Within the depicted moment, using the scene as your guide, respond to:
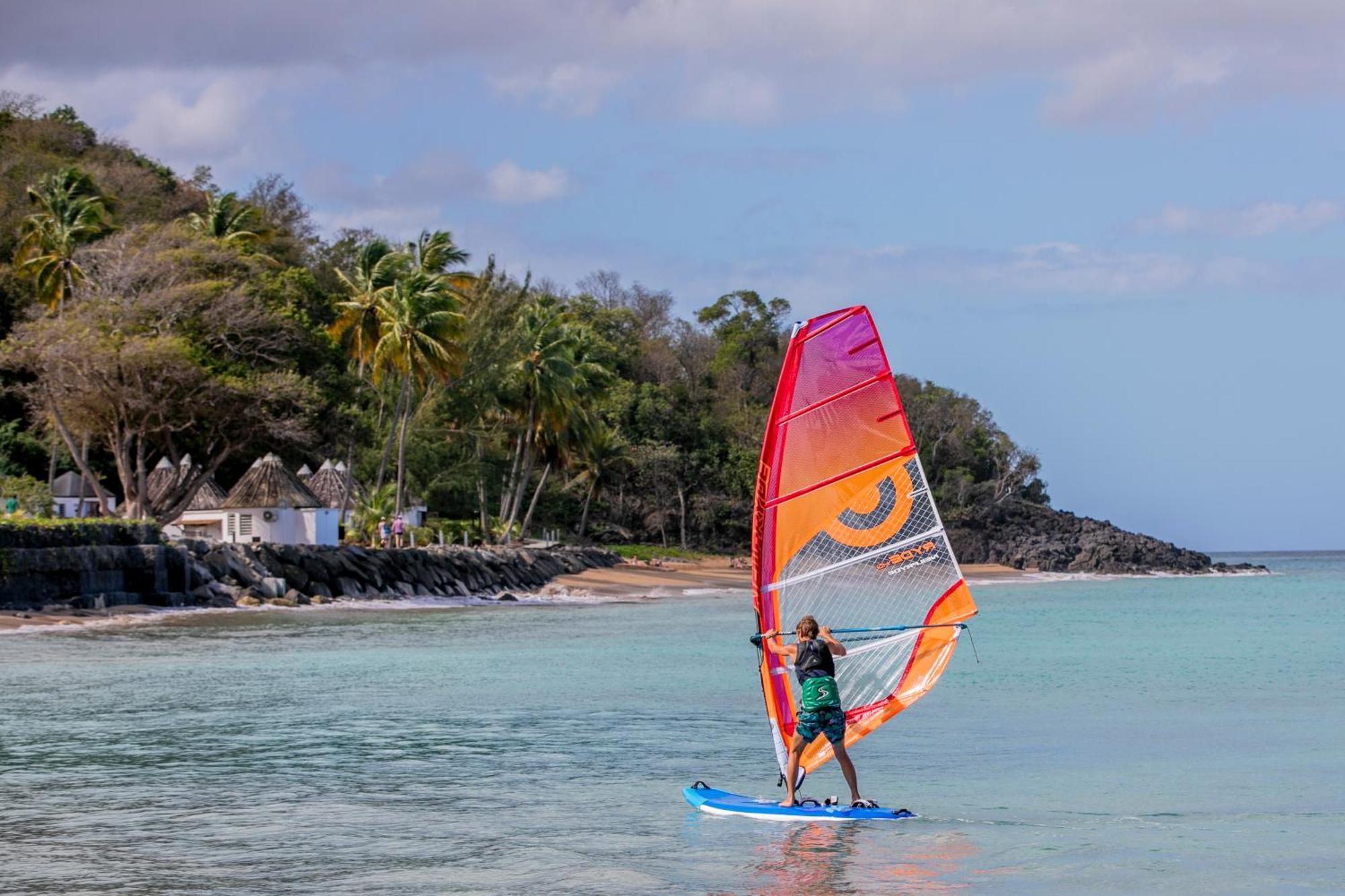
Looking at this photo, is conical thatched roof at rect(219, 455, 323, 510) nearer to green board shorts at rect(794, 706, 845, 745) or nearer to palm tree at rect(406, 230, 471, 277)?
palm tree at rect(406, 230, 471, 277)

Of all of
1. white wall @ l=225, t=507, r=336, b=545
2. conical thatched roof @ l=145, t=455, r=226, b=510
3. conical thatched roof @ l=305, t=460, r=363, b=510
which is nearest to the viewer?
white wall @ l=225, t=507, r=336, b=545

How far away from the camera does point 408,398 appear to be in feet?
159

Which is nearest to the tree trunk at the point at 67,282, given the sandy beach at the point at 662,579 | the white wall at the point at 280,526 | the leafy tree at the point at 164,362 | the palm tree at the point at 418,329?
the leafy tree at the point at 164,362

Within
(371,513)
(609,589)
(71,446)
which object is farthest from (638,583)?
Result: (71,446)

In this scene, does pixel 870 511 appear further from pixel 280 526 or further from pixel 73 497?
pixel 73 497

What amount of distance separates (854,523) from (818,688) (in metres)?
1.14

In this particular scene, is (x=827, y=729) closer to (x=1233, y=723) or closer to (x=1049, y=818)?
(x=1049, y=818)

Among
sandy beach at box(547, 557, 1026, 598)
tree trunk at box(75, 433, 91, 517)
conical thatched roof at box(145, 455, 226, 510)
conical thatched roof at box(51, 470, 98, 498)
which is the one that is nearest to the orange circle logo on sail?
tree trunk at box(75, 433, 91, 517)

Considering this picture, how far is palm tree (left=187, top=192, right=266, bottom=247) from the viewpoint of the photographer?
164ft

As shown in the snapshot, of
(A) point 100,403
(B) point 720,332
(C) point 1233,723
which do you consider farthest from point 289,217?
(C) point 1233,723

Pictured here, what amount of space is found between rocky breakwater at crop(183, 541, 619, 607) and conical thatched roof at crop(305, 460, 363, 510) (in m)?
4.51

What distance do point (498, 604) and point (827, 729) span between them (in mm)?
31273

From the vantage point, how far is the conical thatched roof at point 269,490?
140 feet

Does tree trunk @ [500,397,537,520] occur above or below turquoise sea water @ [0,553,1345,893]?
above
